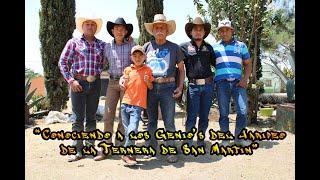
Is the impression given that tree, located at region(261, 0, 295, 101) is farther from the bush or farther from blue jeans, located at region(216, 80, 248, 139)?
blue jeans, located at region(216, 80, 248, 139)

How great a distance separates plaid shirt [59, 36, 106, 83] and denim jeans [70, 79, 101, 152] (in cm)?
17

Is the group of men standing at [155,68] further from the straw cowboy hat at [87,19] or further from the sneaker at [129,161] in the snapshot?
the sneaker at [129,161]

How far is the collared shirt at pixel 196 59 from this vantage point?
575 cm

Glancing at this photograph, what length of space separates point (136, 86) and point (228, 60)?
4.94 feet

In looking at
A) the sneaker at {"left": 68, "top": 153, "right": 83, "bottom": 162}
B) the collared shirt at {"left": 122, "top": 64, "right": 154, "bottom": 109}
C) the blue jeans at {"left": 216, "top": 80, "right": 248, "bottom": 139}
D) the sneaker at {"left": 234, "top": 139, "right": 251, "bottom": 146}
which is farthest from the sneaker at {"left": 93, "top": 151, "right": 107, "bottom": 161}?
the sneaker at {"left": 234, "top": 139, "right": 251, "bottom": 146}

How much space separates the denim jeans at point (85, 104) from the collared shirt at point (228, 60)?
182 cm

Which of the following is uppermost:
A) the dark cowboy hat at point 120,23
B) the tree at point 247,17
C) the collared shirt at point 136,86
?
the tree at point 247,17

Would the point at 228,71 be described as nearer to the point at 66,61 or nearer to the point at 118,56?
the point at 118,56

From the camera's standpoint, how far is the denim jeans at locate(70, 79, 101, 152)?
5.63m

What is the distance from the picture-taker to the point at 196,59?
18.9ft

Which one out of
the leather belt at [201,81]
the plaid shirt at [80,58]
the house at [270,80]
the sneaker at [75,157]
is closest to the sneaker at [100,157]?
the sneaker at [75,157]

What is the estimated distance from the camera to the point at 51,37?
36.4ft
